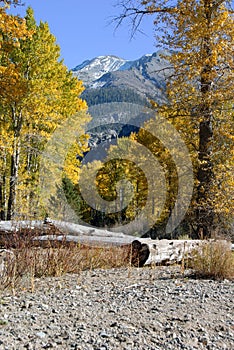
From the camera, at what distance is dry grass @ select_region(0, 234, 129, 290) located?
4.95 metres

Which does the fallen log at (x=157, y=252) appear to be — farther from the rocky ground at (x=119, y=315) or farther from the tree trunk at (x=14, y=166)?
the tree trunk at (x=14, y=166)

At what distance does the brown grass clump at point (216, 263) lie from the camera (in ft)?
18.6

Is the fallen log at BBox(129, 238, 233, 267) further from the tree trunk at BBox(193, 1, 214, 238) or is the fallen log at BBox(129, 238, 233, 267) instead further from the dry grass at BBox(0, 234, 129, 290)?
the tree trunk at BBox(193, 1, 214, 238)

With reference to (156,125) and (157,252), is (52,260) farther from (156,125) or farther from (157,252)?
(156,125)

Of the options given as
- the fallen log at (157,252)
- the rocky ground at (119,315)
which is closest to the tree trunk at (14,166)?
the fallen log at (157,252)

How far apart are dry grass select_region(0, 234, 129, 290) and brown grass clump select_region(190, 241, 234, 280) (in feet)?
5.88

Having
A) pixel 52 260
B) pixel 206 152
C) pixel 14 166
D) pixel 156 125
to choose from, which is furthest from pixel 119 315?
pixel 156 125

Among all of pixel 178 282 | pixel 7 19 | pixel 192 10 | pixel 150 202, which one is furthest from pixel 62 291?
pixel 150 202

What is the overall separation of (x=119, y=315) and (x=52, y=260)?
2.44 m

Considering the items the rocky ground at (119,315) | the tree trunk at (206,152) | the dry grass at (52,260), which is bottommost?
the rocky ground at (119,315)

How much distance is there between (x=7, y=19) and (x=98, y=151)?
10126cm

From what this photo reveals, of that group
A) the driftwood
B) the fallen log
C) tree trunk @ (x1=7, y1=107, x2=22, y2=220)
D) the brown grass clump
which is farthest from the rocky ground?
tree trunk @ (x1=7, y1=107, x2=22, y2=220)

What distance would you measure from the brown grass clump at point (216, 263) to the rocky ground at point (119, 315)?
258mm

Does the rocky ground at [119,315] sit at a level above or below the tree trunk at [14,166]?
below
